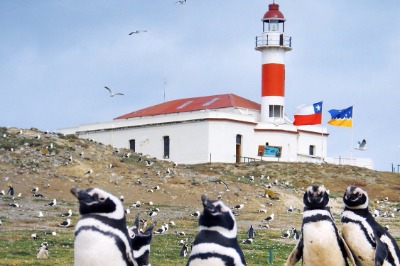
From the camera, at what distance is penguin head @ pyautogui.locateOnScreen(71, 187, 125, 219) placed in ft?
40.4

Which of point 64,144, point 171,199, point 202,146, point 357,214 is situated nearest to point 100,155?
point 64,144

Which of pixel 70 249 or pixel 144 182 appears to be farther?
pixel 144 182

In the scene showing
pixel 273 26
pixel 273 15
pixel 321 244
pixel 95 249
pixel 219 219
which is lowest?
pixel 321 244

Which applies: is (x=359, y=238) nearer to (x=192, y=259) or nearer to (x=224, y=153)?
(x=192, y=259)

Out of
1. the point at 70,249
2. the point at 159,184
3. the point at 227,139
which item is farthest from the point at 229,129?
the point at 70,249

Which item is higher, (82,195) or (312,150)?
(312,150)

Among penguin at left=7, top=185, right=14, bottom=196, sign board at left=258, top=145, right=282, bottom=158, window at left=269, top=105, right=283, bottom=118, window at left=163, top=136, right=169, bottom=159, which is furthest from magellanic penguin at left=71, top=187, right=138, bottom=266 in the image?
window at left=269, top=105, right=283, bottom=118

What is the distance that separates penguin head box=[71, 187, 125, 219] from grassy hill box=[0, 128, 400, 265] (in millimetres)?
19863

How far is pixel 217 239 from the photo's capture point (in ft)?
42.4

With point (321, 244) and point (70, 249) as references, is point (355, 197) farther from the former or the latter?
point (70, 249)

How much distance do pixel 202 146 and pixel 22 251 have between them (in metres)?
52.9

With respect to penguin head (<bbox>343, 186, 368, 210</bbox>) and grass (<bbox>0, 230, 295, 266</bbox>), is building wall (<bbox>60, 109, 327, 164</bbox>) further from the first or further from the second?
penguin head (<bbox>343, 186, 368, 210</bbox>)

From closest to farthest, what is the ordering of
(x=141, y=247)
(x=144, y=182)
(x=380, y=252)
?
(x=141, y=247)
(x=380, y=252)
(x=144, y=182)

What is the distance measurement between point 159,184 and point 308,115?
2870 cm
